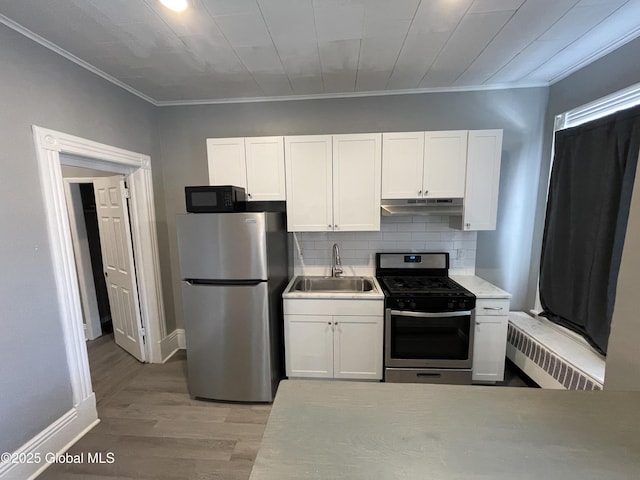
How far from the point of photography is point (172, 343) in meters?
3.03

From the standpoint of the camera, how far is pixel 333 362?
2.38m

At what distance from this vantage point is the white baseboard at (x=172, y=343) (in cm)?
290

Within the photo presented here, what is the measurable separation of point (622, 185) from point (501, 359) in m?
1.56

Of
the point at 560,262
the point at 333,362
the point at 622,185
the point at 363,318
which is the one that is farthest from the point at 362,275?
the point at 622,185

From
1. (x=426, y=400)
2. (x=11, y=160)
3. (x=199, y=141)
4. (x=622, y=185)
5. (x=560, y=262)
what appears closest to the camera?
(x=426, y=400)

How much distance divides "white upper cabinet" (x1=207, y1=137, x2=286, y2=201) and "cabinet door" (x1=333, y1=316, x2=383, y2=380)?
1.31 metres

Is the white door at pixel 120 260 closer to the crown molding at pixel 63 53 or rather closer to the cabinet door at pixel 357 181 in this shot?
the crown molding at pixel 63 53

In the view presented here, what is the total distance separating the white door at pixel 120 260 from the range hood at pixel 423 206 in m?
2.54

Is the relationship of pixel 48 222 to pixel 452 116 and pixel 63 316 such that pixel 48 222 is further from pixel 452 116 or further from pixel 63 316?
pixel 452 116

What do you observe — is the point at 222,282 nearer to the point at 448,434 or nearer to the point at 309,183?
the point at 309,183

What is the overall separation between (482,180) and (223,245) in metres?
2.28

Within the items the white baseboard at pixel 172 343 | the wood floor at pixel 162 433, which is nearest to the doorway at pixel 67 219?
the wood floor at pixel 162 433

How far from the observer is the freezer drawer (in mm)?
2143

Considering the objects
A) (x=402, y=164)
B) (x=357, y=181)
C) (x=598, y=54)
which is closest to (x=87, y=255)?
(x=357, y=181)
